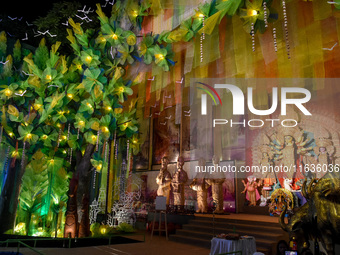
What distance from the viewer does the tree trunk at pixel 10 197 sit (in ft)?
21.2

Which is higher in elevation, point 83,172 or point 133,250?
point 83,172

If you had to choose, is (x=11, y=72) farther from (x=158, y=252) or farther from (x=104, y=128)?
(x=158, y=252)

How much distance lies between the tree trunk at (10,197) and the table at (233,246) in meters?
4.81

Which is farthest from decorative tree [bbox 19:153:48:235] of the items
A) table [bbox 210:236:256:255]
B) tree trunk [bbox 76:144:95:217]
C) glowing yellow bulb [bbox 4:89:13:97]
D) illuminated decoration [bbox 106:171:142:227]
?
table [bbox 210:236:256:255]

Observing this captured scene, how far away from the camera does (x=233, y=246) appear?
3840 mm

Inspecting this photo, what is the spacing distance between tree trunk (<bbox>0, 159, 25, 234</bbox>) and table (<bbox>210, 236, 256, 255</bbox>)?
4.81 meters

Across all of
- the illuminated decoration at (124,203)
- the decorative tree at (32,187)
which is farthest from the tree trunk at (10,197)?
the illuminated decoration at (124,203)

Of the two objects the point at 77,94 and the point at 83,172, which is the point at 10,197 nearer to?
the point at 83,172

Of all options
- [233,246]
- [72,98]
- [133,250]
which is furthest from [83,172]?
[233,246]

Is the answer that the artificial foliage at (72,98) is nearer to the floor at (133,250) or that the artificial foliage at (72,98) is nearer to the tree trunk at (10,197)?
the tree trunk at (10,197)

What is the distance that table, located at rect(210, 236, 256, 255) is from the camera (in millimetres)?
3851

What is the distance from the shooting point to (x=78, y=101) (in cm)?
661

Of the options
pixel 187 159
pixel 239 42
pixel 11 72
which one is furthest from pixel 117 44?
pixel 187 159

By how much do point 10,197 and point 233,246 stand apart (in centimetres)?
518
